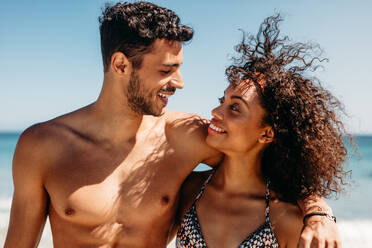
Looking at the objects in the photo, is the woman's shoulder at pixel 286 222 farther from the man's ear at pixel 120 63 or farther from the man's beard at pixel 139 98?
the man's ear at pixel 120 63

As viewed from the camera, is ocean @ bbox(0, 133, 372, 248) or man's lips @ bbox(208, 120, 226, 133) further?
ocean @ bbox(0, 133, 372, 248)

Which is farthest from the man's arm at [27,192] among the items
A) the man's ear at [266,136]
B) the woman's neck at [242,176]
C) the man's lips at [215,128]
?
the man's ear at [266,136]

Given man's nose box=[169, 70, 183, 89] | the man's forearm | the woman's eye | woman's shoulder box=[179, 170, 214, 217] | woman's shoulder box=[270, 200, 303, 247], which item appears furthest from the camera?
woman's shoulder box=[179, 170, 214, 217]

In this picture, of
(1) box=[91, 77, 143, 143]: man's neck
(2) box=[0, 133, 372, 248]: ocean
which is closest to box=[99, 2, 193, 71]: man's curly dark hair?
(1) box=[91, 77, 143, 143]: man's neck

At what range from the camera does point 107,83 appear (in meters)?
2.63

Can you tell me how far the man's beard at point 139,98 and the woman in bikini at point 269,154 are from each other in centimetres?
43

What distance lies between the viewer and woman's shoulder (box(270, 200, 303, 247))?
231 centimetres

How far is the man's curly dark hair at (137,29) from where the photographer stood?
98.9 inches

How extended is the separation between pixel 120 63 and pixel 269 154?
4.07 ft

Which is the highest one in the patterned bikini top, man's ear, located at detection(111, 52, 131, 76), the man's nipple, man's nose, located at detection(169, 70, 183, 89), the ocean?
man's ear, located at detection(111, 52, 131, 76)

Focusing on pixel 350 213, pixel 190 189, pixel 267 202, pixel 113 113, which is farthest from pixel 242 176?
pixel 350 213

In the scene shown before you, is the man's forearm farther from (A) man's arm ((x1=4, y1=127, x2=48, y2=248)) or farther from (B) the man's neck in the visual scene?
(A) man's arm ((x1=4, y1=127, x2=48, y2=248))

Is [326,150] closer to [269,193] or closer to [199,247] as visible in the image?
[269,193]

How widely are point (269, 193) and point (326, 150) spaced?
472 mm
